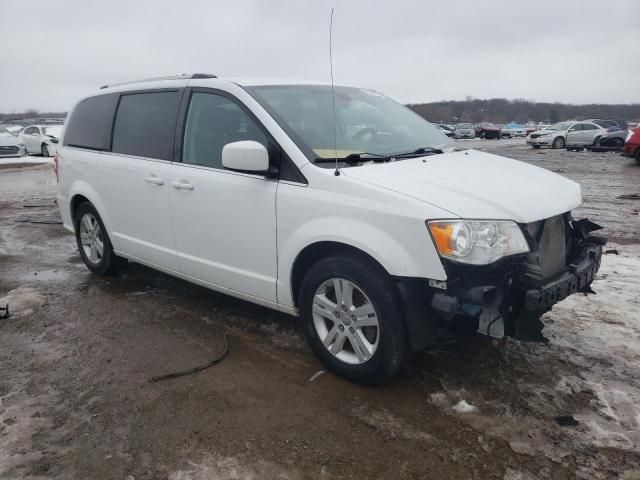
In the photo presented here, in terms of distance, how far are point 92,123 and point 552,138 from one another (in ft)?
93.0

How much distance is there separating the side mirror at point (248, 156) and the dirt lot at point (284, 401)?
1.29m

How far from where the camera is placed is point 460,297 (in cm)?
271

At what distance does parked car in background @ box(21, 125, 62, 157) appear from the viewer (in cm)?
2403

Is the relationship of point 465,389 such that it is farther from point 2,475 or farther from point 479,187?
point 2,475

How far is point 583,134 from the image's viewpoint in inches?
1078

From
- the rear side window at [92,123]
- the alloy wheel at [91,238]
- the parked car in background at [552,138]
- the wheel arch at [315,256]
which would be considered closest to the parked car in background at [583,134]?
the parked car in background at [552,138]

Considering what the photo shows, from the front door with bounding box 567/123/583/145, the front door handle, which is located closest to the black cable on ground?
the front door handle

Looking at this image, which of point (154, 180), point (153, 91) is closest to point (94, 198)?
point (154, 180)

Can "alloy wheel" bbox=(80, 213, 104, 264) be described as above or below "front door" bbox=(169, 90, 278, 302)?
below

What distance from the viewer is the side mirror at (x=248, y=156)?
3.21m

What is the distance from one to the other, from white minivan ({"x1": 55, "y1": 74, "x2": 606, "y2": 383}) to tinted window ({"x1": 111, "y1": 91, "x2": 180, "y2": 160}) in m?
0.02

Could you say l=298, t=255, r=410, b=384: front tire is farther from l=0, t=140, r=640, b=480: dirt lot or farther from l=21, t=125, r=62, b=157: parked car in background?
l=21, t=125, r=62, b=157: parked car in background

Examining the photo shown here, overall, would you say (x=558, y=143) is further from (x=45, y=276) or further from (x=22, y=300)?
(x=22, y=300)

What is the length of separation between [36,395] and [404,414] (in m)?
2.17
